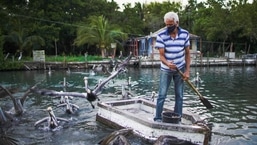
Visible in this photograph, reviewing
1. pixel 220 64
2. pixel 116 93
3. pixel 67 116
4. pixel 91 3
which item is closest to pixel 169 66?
pixel 67 116

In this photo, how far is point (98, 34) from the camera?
172 feet

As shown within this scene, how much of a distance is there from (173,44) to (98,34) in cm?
4419

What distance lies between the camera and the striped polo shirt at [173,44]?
29.2 ft

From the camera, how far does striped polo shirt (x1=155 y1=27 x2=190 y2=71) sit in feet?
29.2

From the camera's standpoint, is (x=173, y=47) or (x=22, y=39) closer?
(x=173, y=47)

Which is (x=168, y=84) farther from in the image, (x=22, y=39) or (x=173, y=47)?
(x=22, y=39)

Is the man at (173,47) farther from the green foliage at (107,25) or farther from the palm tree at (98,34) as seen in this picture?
the palm tree at (98,34)

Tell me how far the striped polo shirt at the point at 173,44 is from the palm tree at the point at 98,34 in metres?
43.1

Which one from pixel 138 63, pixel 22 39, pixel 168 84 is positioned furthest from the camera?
pixel 22 39

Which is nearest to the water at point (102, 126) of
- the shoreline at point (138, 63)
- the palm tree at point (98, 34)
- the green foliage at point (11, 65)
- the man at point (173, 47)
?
the man at point (173, 47)

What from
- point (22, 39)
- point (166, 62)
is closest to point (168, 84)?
point (166, 62)

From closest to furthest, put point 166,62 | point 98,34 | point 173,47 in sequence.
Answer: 1. point 166,62
2. point 173,47
3. point 98,34

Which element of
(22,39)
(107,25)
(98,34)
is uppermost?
(107,25)

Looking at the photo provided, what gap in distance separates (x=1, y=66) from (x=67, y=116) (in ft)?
103
